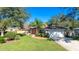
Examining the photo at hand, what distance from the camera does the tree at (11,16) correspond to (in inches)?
215

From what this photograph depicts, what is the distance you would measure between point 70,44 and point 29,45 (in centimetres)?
90

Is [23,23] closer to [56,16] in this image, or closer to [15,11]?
[15,11]

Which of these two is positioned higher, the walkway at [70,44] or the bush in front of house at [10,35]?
the bush in front of house at [10,35]

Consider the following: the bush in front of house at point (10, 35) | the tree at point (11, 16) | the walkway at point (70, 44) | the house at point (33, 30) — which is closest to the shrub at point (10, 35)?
the bush in front of house at point (10, 35)

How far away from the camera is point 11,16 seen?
18.2 ft

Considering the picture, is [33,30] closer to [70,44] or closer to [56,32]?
[56,32]

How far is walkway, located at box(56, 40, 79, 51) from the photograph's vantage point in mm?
5492

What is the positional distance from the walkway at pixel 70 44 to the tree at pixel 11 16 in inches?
37.5

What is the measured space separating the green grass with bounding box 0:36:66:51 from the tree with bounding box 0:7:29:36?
33 cm

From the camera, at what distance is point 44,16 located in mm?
5465

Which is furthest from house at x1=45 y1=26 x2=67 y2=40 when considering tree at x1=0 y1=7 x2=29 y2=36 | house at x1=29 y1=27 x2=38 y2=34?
tree at x1=0 y1=7 x2=29 y2=36

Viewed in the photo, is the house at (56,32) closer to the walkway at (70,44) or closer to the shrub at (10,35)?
the walkway at (70,44)

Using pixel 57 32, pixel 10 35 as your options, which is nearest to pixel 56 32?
pixel 57 32
